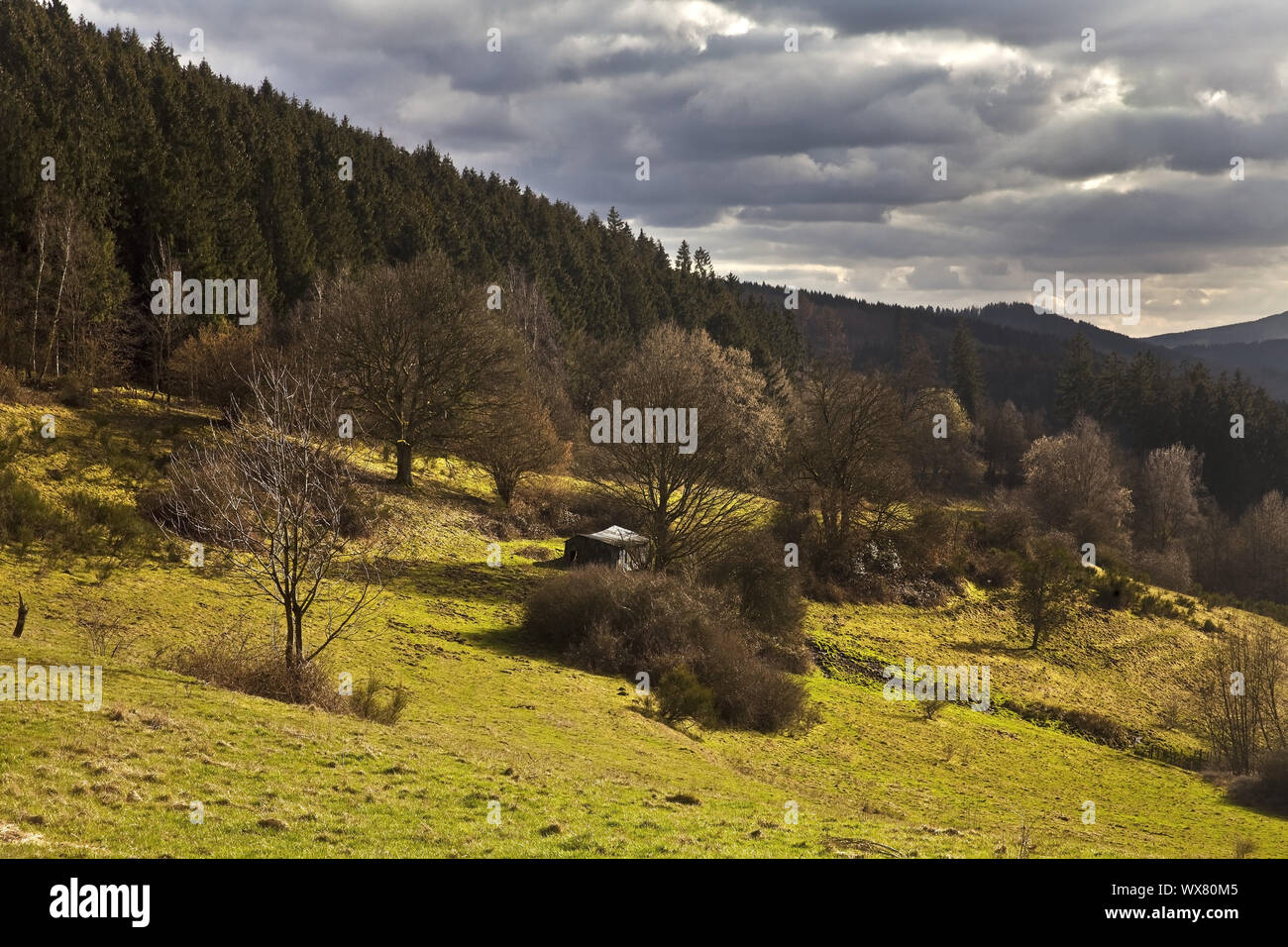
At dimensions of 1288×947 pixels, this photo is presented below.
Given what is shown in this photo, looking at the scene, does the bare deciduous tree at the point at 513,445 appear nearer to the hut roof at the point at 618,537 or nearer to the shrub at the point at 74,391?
the hut roof at the point at 618,537

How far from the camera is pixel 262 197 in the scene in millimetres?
76312

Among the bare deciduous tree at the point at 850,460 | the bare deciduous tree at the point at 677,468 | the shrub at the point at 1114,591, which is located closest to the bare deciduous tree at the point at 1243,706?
the shrub at the point at 1114,591

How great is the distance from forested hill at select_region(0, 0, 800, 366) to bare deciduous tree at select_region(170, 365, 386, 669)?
65.2 ft

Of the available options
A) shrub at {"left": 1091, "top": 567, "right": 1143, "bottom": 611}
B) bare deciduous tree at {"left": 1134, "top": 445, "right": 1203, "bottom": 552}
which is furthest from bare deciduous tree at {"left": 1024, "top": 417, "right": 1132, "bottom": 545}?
shrub at {"left": 1091, "top": 567, "right": 1143, "bottom": 611}

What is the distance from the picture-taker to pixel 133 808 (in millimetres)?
11250

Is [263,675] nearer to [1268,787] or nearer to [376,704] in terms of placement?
[376,704]

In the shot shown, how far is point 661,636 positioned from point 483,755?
1517 cm

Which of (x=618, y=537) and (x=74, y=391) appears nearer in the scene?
(x=618, y=537)

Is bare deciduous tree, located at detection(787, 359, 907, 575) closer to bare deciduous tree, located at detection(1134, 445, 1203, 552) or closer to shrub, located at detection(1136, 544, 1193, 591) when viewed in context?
shrub, located at detection(1136, 544, 1193, 591)

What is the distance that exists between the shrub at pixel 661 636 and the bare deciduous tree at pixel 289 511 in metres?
7.62

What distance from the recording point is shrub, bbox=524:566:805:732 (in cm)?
3073

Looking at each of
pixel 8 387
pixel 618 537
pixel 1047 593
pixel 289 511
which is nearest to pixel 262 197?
pixel 8 387
